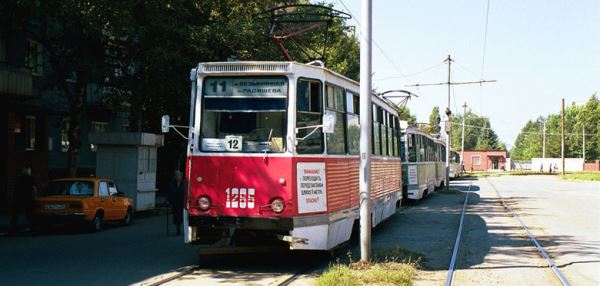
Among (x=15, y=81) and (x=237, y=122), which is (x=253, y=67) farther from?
(x=15, y=81)

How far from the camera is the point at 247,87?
33.6 feet

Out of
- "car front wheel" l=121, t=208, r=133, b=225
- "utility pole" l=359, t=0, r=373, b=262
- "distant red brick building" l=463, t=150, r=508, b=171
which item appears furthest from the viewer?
"distant red brick building" l=463, t=150, r=508, b=171

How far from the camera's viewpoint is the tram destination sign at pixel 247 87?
33.4 ft

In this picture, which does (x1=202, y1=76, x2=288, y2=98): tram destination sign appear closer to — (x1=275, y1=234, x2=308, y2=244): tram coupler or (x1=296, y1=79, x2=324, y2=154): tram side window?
(x1=296, y1=79, x2=324, y2=154): tram side window

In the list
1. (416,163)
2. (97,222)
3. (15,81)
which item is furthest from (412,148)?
(15,81)

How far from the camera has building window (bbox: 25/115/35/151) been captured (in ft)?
85.4

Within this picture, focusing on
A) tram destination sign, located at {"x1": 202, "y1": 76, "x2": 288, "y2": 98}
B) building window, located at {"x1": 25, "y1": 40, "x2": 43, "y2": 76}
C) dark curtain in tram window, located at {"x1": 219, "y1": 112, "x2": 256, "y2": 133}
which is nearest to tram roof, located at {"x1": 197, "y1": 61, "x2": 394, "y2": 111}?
tram destination sign, located at {"x1": 202, "y1": 76, "x2": 288, "y2": 98}

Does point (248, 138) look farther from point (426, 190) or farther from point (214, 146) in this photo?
point (426, 190)

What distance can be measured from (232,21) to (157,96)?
4278mm

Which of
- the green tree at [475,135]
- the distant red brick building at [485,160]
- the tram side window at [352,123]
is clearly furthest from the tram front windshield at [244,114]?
the green tree at [475,135]

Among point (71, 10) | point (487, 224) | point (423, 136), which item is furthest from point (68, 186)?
point (423, 136)

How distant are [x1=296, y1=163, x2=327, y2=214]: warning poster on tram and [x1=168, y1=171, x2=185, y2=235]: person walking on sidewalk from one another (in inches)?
243

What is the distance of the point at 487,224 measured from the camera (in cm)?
1866

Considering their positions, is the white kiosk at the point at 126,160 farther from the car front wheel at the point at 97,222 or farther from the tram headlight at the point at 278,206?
the tram headlight at the point at 278,206
